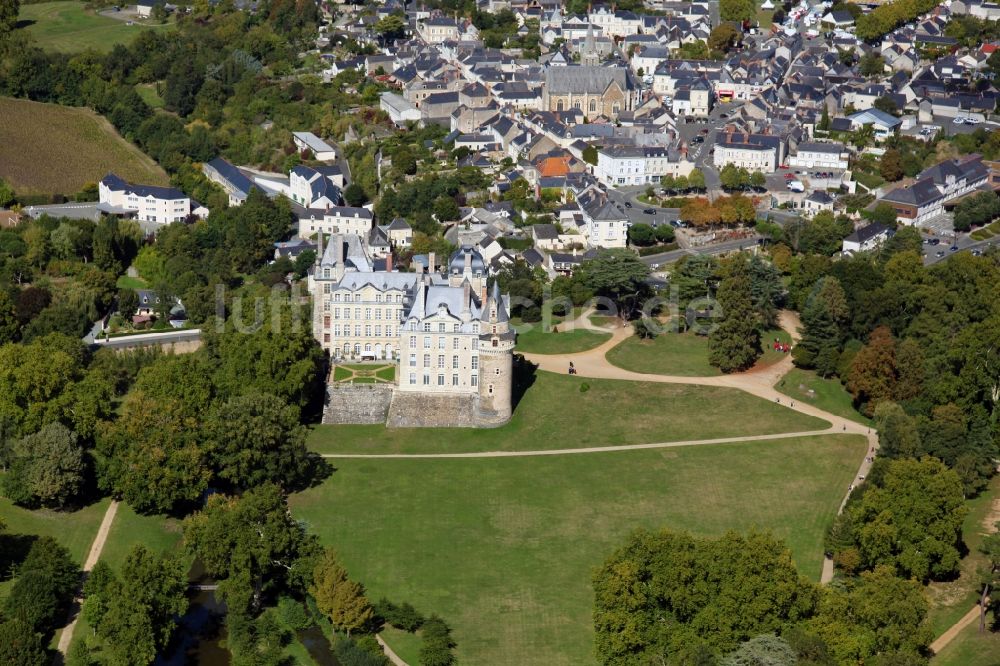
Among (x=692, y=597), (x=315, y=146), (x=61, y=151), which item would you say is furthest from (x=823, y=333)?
(x=61, y=151)

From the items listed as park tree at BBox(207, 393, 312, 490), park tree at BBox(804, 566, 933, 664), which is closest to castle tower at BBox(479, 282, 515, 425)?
park tree at BBox(207, 393, 312, 490)

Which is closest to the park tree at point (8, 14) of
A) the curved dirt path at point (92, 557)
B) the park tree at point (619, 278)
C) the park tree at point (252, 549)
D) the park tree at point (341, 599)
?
the park tree at point (619, 278)

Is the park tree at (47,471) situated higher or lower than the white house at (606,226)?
lower

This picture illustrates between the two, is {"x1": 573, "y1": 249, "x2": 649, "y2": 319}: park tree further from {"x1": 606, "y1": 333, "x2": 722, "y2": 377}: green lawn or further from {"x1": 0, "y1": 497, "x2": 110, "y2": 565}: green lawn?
{"x1": 0, "y1": 497, "x2": 110, "y2": 565}: green lawn

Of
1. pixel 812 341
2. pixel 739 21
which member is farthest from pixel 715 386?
pixel 739 21

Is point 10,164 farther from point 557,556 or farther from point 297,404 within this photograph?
point 557,556

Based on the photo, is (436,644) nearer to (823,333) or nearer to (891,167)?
(823,333)

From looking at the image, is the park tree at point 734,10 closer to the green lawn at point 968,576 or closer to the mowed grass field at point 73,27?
the mowed grass field at point 73,27
